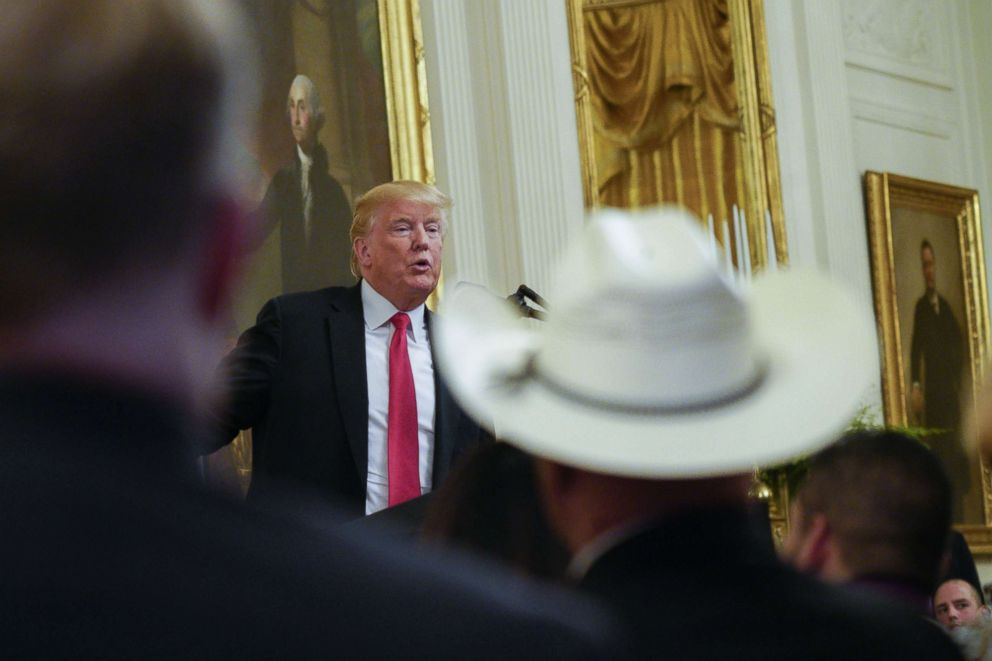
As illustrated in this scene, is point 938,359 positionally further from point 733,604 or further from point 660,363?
point 733,604

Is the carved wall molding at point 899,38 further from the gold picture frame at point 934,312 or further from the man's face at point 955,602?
the man's face at point 955,602

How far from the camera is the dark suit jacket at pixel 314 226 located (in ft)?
27.2

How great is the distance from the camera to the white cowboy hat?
1674mm

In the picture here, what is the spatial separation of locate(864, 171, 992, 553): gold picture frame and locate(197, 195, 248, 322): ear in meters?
11.0

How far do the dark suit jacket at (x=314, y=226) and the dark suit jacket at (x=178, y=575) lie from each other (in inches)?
293


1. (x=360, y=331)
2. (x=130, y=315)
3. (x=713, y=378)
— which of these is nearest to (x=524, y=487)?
(x=713, y=378)

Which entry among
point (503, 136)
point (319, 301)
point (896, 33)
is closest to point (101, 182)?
point (319, 301)

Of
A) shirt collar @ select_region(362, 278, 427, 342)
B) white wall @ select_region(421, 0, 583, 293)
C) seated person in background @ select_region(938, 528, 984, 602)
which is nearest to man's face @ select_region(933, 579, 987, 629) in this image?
seated person in background @ select_region(938, 528, 984, 602)

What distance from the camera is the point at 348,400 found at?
515 cm

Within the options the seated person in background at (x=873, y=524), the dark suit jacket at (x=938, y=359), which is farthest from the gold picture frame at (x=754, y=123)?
the seated person in background at (x=873, y=524)

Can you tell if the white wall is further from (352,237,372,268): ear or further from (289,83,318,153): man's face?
(352,237,372,268): ear

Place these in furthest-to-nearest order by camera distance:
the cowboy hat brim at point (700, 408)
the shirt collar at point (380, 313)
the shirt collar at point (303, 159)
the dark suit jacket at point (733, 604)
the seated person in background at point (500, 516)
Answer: the shirt collar at point (303, 159) → the shirt collar at point (380, 313) → the seated person in background at point (500, 516) → the cowboy hat brim at point (700, 408) → the dark suit jacket at point (733, 604)

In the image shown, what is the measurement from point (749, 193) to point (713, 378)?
9.42m

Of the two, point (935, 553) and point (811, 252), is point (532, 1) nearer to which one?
point (811, 252)
